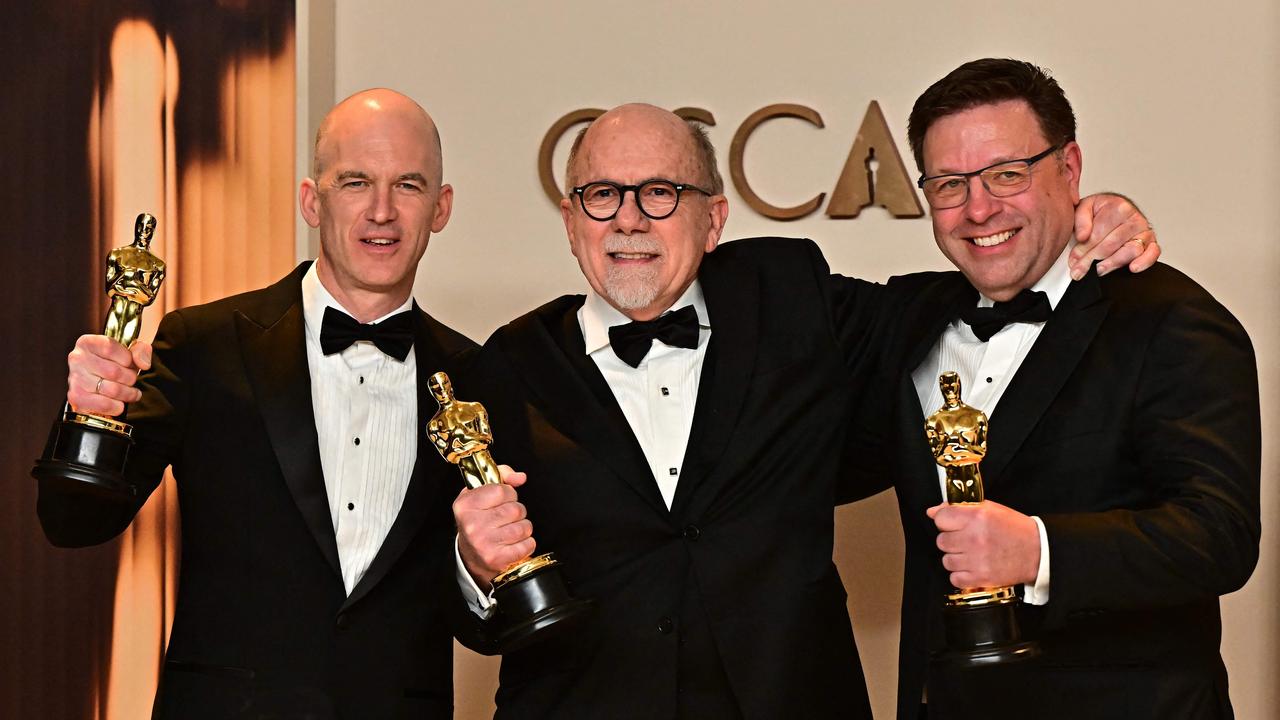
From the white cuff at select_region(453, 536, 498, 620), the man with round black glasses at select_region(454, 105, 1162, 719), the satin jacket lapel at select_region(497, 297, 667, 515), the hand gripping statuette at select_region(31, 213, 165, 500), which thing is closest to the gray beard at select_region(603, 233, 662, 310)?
the man with round black glasses at select_region(454, 105, 1162, 719)

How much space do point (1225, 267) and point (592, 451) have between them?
242 centimetres

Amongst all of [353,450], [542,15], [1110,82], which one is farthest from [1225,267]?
[353,450]

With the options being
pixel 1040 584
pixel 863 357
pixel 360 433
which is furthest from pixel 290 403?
pixel 1040 584

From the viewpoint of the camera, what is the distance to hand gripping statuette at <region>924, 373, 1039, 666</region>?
6.66 feet

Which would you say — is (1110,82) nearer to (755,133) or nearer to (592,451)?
(755,133)

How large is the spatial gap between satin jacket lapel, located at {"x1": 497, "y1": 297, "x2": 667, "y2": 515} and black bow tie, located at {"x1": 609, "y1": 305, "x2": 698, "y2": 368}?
0.08 metres

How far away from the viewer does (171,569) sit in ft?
13.4

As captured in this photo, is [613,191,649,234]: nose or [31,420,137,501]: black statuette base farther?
[613,191,649,234]: nose

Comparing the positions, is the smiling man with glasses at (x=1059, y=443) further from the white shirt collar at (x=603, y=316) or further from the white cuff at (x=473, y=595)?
the white cuff at (x=473, y=595)

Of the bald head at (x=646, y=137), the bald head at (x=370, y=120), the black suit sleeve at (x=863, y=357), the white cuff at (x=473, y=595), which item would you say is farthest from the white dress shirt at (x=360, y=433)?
the black suit sleeve at (x=863, y=357)

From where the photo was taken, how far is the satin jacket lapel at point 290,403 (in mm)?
2611

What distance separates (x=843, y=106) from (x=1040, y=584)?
239 centimetres

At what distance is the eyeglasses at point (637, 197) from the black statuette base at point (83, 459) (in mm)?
1032

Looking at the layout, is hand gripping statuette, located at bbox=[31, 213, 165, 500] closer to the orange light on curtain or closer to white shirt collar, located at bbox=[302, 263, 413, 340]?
white shirt collar, located at bbox=[302, 263, 413, 340]
